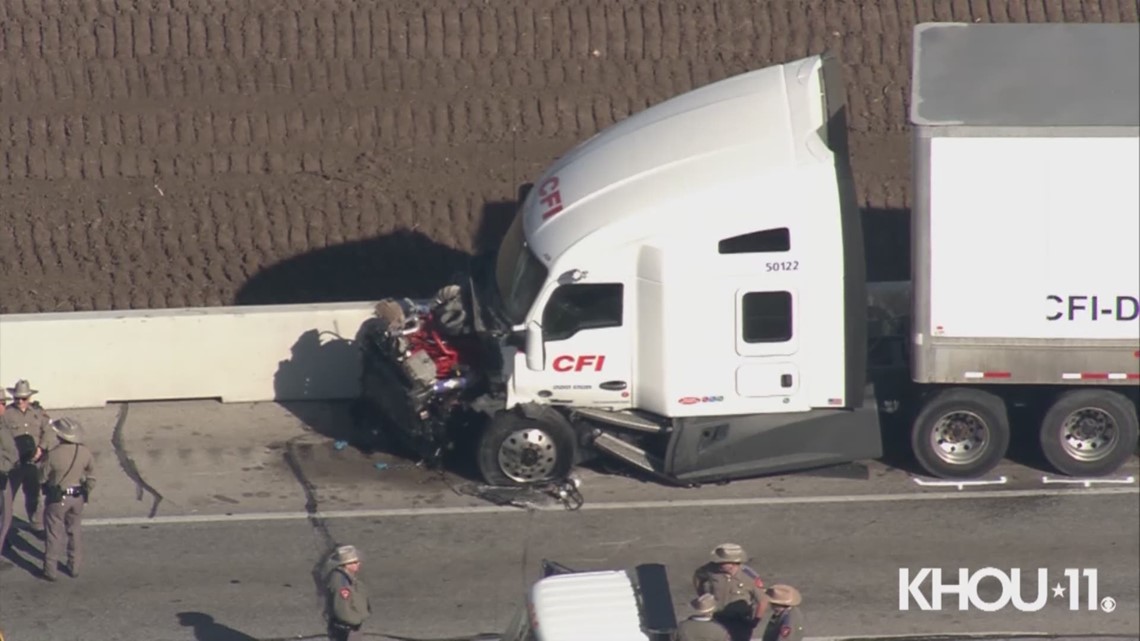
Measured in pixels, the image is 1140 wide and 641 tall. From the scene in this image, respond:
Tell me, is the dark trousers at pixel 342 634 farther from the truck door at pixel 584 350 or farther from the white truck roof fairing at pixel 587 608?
the truck door at pixel 584 350

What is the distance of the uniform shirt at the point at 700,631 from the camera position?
382 inches

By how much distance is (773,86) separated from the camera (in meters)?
15.3

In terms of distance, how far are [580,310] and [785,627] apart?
5157 millimetres

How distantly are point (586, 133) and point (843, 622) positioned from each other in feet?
34.7

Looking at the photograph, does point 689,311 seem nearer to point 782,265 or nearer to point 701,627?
point 782,265

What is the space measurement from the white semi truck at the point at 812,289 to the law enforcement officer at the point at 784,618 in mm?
4547

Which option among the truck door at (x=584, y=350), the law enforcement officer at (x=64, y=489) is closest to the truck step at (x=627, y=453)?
the truck door at (x=584, y=350)

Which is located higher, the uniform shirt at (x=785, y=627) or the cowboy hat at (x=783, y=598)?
the cowboy hat at (x=783, y=598)

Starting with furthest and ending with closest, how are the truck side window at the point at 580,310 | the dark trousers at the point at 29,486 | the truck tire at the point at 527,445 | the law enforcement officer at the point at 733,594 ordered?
the truck tire at the point at 527,445, the truck side window at the point at 580,310, the dark trousers at the point at 29,486, the law enforcement officer at the point at 733,594

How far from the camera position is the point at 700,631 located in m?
9.74

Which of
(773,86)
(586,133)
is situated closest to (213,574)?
(773,86)

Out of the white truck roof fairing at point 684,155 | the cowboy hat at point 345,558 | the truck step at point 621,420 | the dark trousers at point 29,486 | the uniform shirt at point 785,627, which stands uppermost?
the white truck roof fairing at point 684,155

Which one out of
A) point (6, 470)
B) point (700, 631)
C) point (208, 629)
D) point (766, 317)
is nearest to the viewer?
point (700, 631)

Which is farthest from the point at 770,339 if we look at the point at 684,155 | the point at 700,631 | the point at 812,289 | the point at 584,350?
the point at 700,631
